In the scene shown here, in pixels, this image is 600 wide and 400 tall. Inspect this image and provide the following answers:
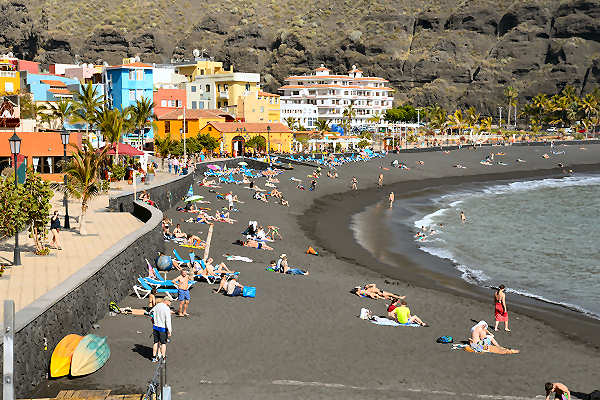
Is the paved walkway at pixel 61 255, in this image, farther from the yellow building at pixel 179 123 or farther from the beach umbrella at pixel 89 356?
the yellow building at pixel 179 123

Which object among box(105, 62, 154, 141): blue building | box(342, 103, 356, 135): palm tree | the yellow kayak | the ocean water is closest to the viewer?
the yellow kayak

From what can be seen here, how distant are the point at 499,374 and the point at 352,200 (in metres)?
39.0

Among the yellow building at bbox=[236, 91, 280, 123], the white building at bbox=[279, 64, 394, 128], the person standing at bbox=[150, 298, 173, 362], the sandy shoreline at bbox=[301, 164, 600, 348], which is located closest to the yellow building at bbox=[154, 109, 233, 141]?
the yellow building at bbox=[236, 91, 280, 123]

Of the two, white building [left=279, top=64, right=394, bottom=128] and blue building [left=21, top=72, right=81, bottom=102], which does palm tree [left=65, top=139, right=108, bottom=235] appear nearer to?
blue building [left=21, top=72, right=81, bottom=102]

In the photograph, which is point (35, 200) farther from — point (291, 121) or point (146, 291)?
point (291, 121)

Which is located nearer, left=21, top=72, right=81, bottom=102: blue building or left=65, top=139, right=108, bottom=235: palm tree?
left=65, top=139, right=108, bottom=235: palm tree

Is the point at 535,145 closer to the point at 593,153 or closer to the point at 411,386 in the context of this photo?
the point at 593,153

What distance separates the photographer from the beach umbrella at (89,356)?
525 inches

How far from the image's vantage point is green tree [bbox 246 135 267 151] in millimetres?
76625

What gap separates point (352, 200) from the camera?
54.5m

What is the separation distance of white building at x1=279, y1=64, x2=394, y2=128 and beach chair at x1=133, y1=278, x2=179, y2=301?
349ft

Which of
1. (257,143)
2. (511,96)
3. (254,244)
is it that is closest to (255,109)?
(257,143)

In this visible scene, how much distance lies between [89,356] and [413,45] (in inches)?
6516

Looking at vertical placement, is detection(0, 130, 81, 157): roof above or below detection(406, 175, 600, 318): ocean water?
above
